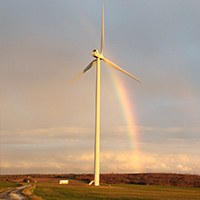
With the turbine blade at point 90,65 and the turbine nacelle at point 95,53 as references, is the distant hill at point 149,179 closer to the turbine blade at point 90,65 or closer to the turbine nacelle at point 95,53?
the turbine blade at point 90,65

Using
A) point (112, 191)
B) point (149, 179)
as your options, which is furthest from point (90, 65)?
point (149, 179)

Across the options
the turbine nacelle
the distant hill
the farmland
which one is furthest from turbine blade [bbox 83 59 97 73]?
the distant hill

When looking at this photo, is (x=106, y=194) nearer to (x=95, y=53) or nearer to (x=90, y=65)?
(x=95, y=53)

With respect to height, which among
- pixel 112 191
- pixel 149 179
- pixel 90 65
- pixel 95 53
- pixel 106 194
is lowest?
pixel 106 194

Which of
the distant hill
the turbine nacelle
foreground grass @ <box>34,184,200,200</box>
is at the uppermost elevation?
the turbine nacelle

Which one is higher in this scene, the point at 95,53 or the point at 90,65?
the point at 95,53

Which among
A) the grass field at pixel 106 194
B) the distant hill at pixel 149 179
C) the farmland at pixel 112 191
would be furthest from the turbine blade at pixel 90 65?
the distant hill at pixel 149 179

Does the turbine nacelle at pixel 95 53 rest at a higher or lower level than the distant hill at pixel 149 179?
higher

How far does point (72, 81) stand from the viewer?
261 ft

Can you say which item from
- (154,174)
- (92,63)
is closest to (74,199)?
(92,63)

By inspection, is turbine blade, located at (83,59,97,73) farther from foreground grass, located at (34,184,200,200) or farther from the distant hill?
the distant hill

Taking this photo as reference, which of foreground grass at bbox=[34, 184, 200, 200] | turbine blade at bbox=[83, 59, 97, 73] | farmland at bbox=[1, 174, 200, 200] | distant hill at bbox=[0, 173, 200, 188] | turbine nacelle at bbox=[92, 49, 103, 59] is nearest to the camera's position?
foreground grass at bbox=[34, 184, 200, 200]

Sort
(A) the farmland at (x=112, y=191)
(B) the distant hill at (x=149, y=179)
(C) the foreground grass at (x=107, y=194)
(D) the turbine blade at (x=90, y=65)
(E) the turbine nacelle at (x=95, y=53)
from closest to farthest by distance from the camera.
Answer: (C) the foreground grass at (x=107, y=194) → (A) the farmland at (x=112, y=191) → (E) the turbine nacelle at (x=95, y=53) → (D) the turbine blade at (x=90, y=65) → (B) the distant hill at (x=149, y=179)

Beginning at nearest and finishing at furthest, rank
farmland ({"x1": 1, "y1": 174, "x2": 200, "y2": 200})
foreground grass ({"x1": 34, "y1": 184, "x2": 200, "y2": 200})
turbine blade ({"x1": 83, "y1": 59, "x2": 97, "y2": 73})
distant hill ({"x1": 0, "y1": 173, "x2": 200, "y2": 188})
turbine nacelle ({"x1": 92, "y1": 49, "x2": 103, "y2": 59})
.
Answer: foreground grass ({"x1": 34, "y1": 184, "x2": 200, "y2": 200}) → farmland ({"x1": 1, "y1": 174, "x2": 200, "y2": 200}) → turbine nacelle ({"x1": 92, "y1": 49, "x2": 103, "y2": 59}) → turbine blade ({"x1": 83, "y1": 59, "x2": 97, "y2": 73}) → distant hill ({"x1": 0, "y1": 173, "x2": 200, "y2": 188})
